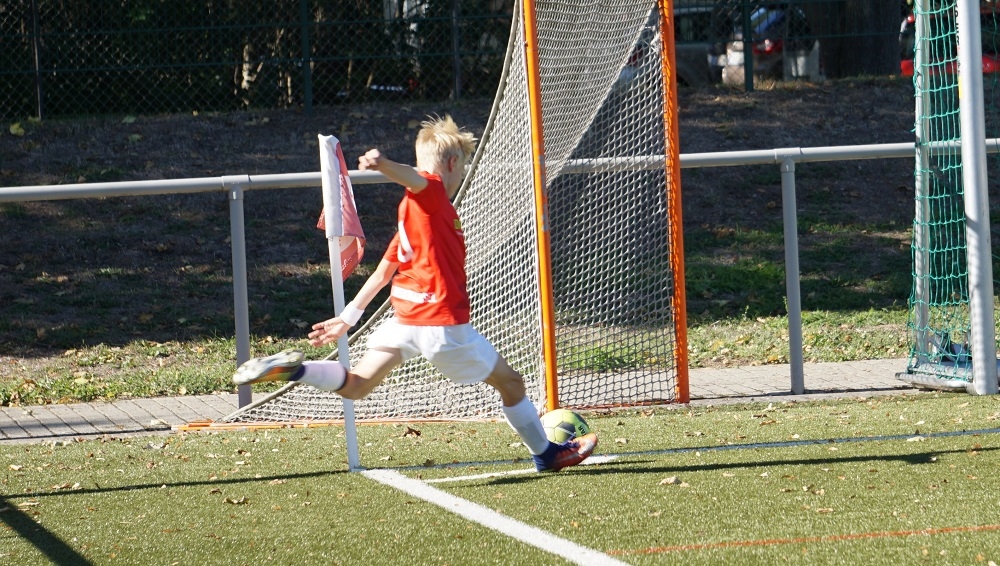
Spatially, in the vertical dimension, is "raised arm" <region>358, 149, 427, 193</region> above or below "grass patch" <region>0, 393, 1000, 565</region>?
above

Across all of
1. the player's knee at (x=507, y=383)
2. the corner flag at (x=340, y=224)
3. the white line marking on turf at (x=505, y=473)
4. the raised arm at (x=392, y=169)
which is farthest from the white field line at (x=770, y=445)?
the raised arm at (x=392, y=169)

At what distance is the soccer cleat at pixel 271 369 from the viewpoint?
511cm

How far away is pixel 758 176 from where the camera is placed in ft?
48.5

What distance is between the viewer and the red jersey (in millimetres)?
5375

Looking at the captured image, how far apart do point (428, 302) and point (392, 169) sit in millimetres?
670

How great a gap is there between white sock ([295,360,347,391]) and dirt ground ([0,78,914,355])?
5968 mm

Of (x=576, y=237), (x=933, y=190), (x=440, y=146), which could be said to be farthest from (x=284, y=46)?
(x=440, y=146)

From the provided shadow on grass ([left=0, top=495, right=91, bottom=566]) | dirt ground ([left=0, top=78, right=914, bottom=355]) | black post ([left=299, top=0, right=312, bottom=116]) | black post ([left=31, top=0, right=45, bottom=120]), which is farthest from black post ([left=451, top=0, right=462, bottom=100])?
shadow on grass ([left=0, top=495, right=91, bottom=566])

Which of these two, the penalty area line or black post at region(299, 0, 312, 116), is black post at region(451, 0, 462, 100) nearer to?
black post at region(299, 0, 312, 116)

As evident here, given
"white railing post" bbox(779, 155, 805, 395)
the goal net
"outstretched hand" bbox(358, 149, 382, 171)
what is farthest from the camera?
"white railing post" bbox(779, 155, 805, 395)

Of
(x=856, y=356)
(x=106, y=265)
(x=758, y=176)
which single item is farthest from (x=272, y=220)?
(x=856, y=356)

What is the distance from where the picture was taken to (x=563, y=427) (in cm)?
617

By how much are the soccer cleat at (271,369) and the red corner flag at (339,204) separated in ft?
2.25

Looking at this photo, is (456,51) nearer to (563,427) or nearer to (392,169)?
(563,427)
